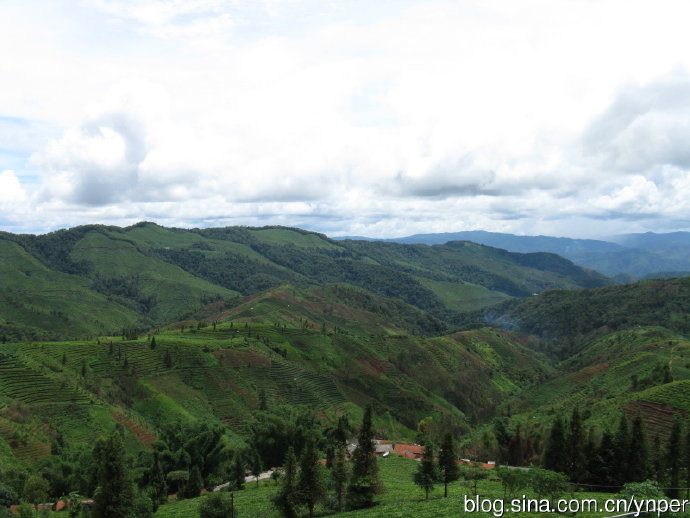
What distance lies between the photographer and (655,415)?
281 feet

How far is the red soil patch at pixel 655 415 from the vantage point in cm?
8156

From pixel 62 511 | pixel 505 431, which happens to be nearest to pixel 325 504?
pixel 62 511

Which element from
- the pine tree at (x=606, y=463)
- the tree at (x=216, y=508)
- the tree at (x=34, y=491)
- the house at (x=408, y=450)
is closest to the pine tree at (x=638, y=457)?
the pine tree at (x=606, y=463)

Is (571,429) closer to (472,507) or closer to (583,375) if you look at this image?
(472,507)

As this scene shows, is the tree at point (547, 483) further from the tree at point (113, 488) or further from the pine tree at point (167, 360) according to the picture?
the pine tree at point (167, 360)

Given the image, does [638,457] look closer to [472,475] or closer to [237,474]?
[472,475]

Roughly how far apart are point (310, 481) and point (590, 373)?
144186mm

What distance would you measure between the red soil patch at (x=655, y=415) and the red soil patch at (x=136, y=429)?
8821 cm

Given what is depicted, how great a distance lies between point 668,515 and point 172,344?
399 feet

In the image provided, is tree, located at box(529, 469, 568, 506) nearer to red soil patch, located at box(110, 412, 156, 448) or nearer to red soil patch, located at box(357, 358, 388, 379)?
red soil patch, located at box(110, 412, 156, 448)

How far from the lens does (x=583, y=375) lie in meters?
161

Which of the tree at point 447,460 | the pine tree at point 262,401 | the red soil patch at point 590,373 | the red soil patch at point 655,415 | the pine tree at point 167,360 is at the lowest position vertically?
the red soil patch at point 590,373

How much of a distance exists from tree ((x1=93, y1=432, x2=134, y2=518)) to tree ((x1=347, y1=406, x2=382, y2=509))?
21325mm

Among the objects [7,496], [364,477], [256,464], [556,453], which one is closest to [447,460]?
[364,477]
